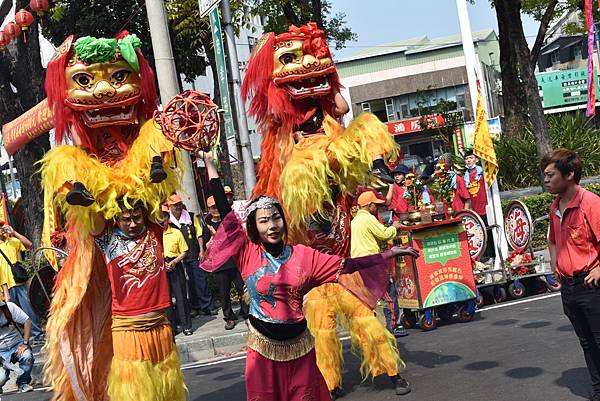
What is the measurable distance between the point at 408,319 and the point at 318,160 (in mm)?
3510

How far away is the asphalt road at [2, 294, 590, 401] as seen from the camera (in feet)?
17.9

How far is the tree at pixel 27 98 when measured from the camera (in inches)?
557

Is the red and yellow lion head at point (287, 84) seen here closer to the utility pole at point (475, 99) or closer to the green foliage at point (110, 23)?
the utility pole at point (475, 99)

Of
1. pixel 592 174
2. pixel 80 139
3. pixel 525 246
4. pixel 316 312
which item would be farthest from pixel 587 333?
pixel 592 174

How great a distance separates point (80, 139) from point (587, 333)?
338 centimetres

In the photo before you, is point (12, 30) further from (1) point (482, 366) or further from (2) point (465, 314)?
(1) point (482, 366)

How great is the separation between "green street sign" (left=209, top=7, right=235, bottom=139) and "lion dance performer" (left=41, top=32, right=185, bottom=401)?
3109 mm

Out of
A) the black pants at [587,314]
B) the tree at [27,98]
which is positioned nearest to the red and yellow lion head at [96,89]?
the black pants at [587,314]

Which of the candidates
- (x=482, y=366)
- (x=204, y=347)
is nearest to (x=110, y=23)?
(x=204, y=347)

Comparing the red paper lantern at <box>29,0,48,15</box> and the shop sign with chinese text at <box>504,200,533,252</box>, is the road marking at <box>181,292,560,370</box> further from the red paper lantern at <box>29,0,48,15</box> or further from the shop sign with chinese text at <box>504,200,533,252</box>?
the red paper lantern at <box>29,0,48,15</box>

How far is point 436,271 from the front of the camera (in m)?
7.96

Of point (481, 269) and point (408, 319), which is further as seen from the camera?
point (481, 269)

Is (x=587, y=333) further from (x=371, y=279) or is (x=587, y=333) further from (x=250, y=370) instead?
(x=250, y=370)

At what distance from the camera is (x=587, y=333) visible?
4.77 metres
